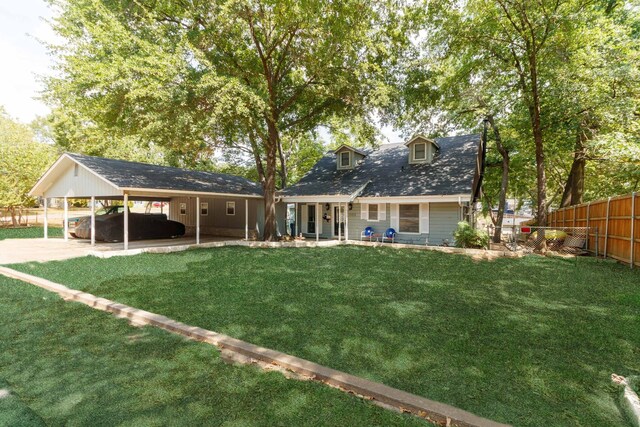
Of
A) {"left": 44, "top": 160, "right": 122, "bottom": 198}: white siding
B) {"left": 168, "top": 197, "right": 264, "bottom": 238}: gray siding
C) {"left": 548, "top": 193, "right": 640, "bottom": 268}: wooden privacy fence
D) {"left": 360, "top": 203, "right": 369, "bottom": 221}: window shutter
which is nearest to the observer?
{"left": 548, "top": 193, "right": 640, "bottom": 268}: wooden privacy fence

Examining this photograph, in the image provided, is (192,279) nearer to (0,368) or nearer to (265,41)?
(0,368)

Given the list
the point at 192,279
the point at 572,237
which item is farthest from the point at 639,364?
the point at 572,237

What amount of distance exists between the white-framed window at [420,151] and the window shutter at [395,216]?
3362 mm

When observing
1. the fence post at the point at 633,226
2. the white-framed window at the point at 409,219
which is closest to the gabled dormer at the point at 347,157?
the white-framed window at the point at 409,219

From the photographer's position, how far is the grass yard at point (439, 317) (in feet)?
10.4

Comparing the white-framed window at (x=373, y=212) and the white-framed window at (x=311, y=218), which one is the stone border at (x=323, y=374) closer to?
the white-framed window at (x=373, y=212)

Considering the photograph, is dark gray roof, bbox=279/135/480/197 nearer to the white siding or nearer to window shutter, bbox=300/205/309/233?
window shutter, bbox=300/205/309/233

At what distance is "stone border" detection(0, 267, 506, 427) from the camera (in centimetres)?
271

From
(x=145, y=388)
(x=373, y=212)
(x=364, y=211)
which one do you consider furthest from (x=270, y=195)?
(x=145, y=388)

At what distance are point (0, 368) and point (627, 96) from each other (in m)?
17.8

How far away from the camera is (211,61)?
13.6 m

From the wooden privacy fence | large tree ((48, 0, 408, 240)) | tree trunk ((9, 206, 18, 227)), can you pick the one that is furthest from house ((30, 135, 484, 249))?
tree trunk ((9, 206, 18, 227))

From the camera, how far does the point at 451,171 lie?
15406 millimetres

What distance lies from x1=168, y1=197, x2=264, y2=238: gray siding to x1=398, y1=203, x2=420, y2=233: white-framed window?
817 centimetres
